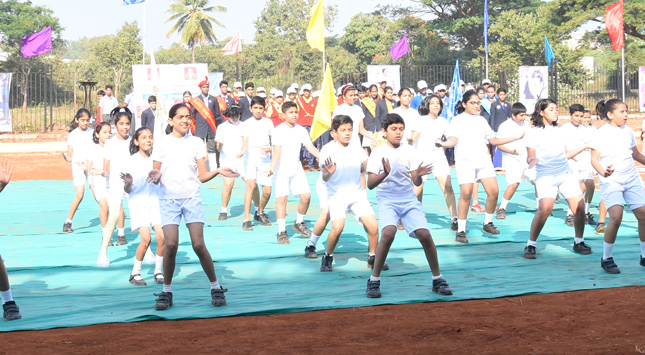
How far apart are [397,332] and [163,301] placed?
2044 millimetres

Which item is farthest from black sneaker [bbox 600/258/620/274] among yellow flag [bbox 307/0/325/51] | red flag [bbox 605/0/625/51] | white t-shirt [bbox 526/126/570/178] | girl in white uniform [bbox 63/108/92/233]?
red flag [bbox 605/0/625/51]

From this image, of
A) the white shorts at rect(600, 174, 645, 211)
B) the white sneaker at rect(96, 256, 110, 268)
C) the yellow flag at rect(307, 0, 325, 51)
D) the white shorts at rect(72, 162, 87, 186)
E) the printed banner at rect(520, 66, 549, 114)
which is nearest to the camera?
the white shorts at rect(600, 174, 645, 211)

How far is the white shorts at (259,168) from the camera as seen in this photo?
11.3 m

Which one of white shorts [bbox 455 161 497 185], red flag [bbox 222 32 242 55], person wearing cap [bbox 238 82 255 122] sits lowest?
white shorts [bbox 455 161 497 185]

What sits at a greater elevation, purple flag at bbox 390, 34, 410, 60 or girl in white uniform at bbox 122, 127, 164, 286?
purple flag at bbox 390, 34, 410, 60

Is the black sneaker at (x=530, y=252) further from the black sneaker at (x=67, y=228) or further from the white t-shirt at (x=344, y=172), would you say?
the black sneaker at (x=67, y=228)

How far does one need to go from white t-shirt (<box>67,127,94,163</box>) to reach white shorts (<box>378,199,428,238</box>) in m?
5.29

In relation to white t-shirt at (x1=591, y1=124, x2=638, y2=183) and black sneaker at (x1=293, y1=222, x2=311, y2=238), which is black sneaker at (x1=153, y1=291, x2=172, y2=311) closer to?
black sneaker at (x1=293, y1=222, x2=311, y2=238)

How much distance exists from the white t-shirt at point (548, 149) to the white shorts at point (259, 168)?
3.89 m

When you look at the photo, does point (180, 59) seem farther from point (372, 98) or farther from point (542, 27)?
point (372, 98)

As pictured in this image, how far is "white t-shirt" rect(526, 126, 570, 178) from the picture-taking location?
888cm

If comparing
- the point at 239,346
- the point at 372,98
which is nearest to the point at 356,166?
the point at 239,346

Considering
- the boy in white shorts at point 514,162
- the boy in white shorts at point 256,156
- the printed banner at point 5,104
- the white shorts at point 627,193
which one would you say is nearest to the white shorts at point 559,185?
the white shorts at point 627,193

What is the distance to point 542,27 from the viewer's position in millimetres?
46406
